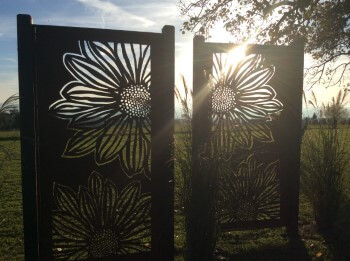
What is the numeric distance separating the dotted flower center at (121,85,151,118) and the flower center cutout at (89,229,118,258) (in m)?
1.25

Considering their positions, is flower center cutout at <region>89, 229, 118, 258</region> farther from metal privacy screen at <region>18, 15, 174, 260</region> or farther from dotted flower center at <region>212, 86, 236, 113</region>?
dotted flower center at <region>212, 86, 236, 113</region>

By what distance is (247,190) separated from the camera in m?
4.53

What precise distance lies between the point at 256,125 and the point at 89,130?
2070 millimetres

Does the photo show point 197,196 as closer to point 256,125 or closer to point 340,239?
point 256,125

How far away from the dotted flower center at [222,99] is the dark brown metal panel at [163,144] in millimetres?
629

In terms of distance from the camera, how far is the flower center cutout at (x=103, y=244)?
12.0 feet

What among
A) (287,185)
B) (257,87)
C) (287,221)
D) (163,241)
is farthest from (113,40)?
(287,221)

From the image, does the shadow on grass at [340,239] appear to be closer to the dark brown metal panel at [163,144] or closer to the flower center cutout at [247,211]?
the flower center cutout at [247,211]

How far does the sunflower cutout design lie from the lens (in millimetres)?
4461

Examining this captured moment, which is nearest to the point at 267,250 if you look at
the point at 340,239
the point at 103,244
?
the point at 340,239

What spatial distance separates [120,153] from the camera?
3746mm

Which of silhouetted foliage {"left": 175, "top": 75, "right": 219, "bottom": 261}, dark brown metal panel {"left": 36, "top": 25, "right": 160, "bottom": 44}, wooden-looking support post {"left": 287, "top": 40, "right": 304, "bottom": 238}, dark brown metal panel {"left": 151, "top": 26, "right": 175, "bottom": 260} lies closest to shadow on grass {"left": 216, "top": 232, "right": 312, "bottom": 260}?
wooden-looking support post {"left": 287, "top": 40, "right": 304, "bottom": 238}

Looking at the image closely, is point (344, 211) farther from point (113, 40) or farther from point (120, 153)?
point (113, 40)

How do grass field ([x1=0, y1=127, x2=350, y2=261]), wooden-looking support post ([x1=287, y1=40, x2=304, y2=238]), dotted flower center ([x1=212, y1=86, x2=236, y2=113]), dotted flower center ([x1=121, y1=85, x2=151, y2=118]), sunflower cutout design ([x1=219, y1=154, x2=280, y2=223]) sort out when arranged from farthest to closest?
wooden-looking support post ([x1=287, y1=40, x2=304, y2=238]) < sunflower cutout design ([x1=219, y1=154, x2=280, y2=223]) < dotted flower center ([x1=212, y1=86, x2=236, y2=113]) < grass field ([x1=0, y1=127, x2=350, y2=261]) < dotted flower center ([x1=121, y1=85, x2=151, y2=118])
